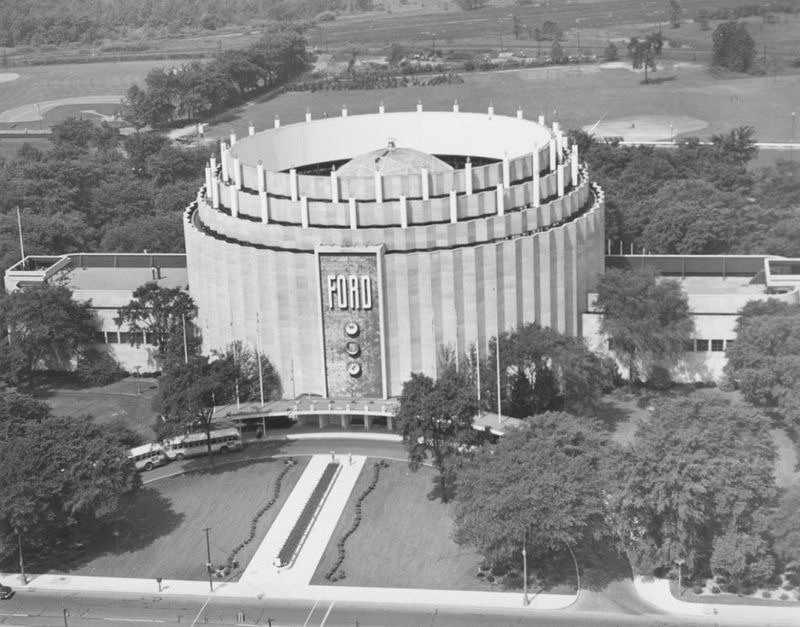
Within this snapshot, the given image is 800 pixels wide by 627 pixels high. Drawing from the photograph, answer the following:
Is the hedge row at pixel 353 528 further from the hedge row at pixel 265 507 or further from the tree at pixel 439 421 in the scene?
the hedge row at pixel 265 507

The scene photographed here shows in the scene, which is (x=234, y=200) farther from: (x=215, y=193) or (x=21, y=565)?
(x=21, y=565)

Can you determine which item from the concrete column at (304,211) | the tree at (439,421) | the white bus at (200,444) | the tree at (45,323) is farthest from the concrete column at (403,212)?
the tree at (45,323)

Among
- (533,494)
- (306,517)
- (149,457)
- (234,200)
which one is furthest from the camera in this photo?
(234,200)

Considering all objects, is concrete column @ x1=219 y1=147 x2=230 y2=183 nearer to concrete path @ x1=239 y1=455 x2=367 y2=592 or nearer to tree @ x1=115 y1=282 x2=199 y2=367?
tree @ x1=115 y1=282 x2=199 y2=367

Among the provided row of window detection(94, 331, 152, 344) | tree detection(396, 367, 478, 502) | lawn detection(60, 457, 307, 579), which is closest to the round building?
row of window detection(94, 331, 152, 344)

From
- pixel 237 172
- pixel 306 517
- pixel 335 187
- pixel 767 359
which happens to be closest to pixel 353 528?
pixel 306 517

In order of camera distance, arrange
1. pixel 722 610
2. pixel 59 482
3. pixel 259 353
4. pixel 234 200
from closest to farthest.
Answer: pixel 722 610 → pixel 59 482 → pixel 259 353 → pixel 234 200
